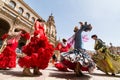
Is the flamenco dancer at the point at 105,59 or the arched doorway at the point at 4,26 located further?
the arched doorway at the point at 4,26

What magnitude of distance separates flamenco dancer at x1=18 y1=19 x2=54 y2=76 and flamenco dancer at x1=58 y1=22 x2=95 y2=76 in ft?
2.04

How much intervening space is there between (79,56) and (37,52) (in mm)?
1281

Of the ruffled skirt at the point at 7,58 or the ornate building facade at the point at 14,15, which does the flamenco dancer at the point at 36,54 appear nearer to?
the ruffled skirt at the point at 7,58

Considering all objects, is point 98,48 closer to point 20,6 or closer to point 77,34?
point 77,34

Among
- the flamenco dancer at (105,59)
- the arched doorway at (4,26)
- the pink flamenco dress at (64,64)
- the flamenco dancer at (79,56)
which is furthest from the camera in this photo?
the arched doorway at (4,26)

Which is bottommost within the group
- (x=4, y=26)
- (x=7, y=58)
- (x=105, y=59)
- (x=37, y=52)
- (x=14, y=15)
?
(x=105, y=59)

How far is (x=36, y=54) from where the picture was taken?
3852mm

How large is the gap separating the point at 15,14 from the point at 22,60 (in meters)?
16.2

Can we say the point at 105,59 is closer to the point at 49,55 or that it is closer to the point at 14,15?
the point at 49,55

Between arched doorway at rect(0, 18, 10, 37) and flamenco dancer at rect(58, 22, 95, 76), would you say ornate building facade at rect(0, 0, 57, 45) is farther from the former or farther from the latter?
flamenco dancer at rect(58, 22, 95, 76)

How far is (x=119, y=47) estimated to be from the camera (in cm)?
5175

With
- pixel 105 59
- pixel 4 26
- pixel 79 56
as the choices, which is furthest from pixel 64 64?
pixel 4 26

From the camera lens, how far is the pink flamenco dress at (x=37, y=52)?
12.5ft

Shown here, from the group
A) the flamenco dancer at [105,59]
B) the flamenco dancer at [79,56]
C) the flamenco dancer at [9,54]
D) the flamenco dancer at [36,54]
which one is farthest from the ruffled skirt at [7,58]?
the flamenco dancer at [105,59]
